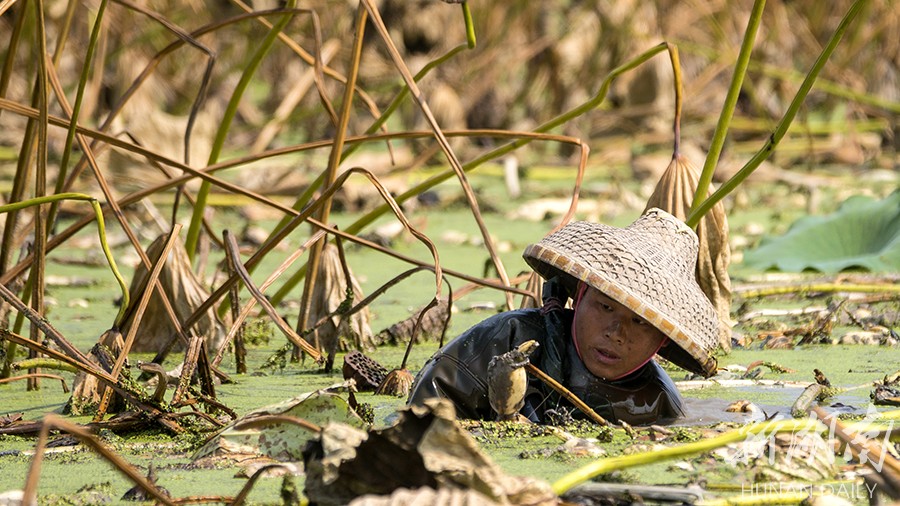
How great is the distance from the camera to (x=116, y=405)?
101 inches

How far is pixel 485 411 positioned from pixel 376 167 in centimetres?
425

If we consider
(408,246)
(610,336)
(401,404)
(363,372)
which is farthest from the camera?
(408,246)


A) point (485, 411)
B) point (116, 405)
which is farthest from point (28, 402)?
point (485, 411)

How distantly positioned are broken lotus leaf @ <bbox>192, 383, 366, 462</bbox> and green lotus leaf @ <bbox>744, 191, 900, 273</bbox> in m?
2.75

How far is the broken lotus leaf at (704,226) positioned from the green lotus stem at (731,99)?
0.08 m

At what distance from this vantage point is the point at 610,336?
7.82 feet

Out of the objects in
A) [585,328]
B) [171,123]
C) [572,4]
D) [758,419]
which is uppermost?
[572,4]

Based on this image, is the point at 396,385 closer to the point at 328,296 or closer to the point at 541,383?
the point at 541,383

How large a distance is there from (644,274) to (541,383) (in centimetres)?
38

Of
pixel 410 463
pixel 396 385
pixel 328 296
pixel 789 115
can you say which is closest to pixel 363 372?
pixel 396 385

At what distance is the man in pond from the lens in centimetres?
231

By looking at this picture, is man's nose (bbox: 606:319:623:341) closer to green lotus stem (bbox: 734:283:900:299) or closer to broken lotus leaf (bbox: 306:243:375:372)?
broken lotus leaf (bbox: 306:243:375:372)

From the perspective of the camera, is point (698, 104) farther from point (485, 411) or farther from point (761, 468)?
point (761, 468)

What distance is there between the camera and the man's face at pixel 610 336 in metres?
2.37
